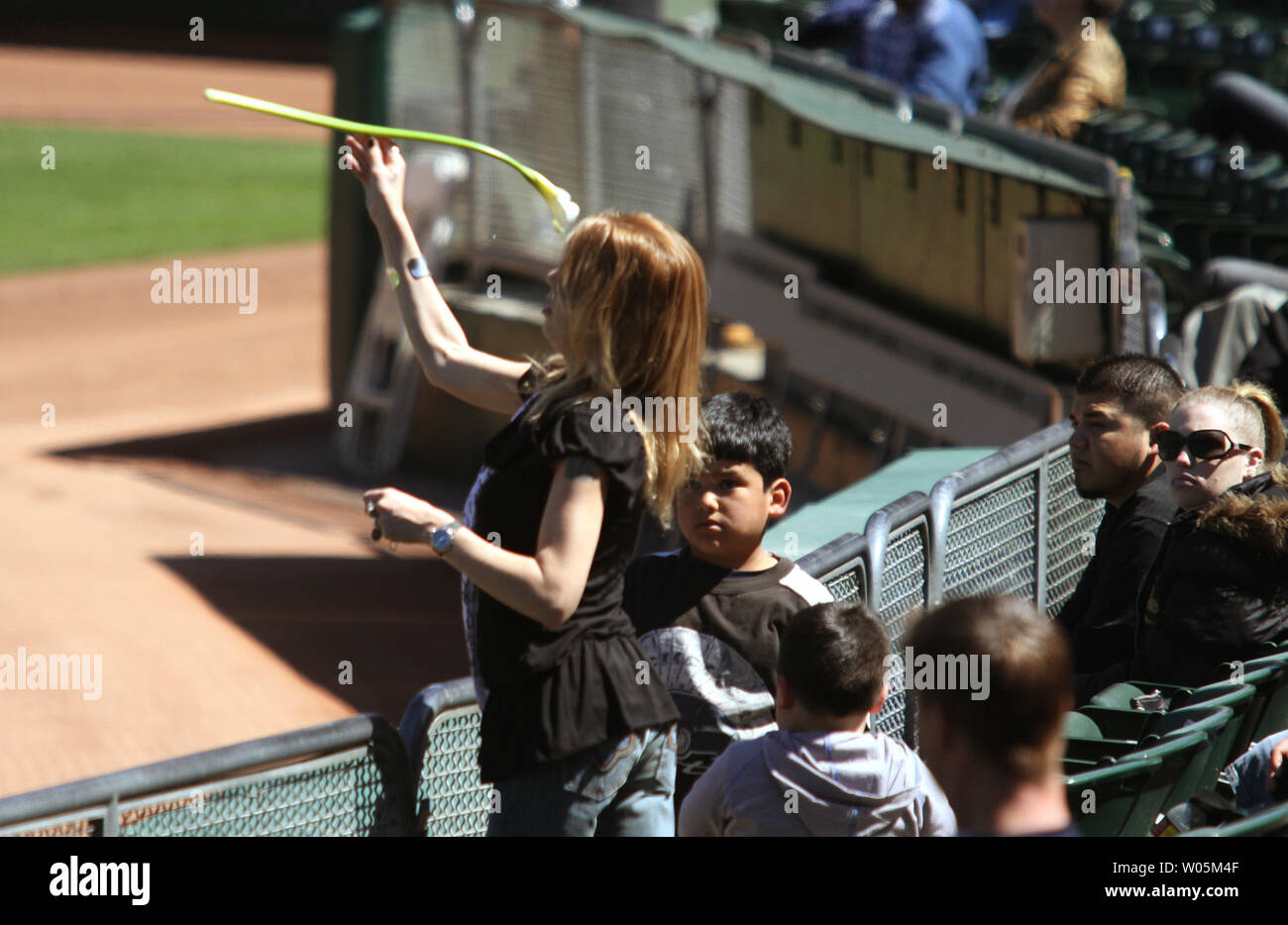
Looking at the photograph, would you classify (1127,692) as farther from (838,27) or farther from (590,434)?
(838,27)

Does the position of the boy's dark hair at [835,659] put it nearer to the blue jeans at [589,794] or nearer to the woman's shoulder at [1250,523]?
the blue jeans at [589,794]

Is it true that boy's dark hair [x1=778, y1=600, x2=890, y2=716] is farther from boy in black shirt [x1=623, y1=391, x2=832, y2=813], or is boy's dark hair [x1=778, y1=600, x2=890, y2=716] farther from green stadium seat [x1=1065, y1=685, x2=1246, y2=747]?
green stadium seat [x1=1065, y1=685, x2=1246, y2=747]

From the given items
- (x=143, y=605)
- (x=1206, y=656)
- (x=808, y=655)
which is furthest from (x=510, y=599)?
(x=143, y=605)

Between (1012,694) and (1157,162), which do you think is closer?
(1012,694)

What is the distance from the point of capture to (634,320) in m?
2.66

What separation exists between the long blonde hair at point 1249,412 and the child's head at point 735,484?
1.18 metres

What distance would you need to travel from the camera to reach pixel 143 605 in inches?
341

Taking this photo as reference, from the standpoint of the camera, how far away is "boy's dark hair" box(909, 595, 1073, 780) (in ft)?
7.00

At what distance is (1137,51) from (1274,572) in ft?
25.9

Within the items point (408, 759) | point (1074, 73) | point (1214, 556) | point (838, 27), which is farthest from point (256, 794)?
point (838, 27)

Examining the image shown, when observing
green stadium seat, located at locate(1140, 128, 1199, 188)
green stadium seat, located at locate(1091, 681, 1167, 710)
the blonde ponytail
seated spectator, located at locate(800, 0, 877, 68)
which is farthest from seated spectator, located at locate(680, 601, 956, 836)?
seated spectator, located at locate(800, 0, 877, 68)

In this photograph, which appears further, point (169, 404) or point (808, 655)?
point (169, 404)

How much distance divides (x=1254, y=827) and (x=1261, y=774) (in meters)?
0.52
